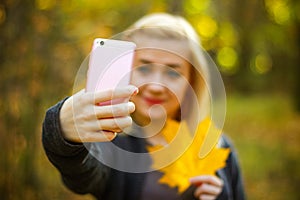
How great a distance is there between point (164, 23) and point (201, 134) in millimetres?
316

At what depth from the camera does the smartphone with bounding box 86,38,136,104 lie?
723 millimetres

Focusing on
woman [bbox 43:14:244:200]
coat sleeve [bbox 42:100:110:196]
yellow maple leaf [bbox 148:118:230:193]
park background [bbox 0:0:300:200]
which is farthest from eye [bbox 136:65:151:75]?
park background [bbox 0:0:300:200]

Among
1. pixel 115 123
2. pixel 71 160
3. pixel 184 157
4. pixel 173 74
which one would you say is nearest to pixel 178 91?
pixel 173 74

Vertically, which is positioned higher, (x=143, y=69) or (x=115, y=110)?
(x=143, y=69)

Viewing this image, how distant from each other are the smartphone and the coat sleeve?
75 mm

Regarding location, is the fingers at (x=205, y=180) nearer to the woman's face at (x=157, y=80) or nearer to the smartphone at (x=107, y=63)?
the woman's face at (x=157, y=80)

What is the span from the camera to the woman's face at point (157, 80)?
113 cm

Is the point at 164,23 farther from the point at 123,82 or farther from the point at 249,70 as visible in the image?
the point at 249,70

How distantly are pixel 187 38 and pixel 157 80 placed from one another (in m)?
0.15

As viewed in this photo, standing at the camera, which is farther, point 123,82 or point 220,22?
point 220,22

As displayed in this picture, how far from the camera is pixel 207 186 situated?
3.63 feet

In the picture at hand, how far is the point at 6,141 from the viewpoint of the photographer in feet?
6.69

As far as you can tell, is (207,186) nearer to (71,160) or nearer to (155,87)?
(155,87)

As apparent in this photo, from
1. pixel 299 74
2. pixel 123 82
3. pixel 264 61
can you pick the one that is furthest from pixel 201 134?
pixel 264 61
